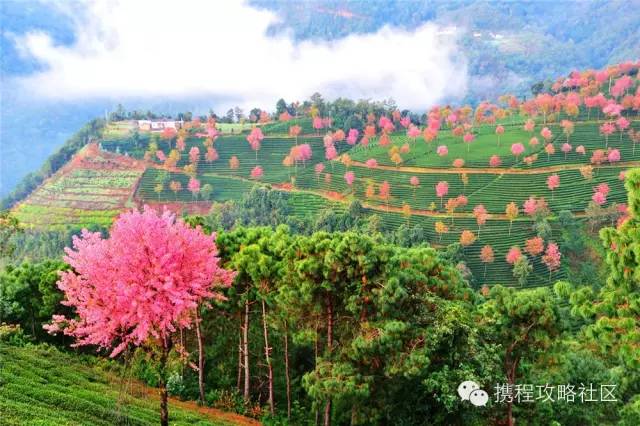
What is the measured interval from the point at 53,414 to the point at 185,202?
1817 inches

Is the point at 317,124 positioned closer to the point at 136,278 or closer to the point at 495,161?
the point at 495,161

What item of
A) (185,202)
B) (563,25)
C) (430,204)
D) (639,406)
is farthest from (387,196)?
(563,25)

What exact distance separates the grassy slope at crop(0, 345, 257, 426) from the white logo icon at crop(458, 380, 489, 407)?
4347 mm

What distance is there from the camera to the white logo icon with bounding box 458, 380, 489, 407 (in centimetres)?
976

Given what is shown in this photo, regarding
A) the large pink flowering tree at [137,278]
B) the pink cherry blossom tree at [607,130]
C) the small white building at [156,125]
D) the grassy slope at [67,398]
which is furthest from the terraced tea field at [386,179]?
the large pink flowering tree at [137,278]

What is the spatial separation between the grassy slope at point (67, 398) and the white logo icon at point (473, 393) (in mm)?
4347

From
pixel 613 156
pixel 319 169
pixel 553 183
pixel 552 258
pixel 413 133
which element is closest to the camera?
pixel 552 258

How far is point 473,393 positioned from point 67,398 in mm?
6203

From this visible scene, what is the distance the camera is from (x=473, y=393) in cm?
989

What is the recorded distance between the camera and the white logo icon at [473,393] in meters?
9.76

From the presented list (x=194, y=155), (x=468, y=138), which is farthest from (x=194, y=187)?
(x=468, y=138)

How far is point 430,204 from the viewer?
4512 centimetres

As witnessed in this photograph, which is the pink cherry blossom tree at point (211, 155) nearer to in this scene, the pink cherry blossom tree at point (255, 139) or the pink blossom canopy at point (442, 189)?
the pink cherry blossom tree at point (255, 139)

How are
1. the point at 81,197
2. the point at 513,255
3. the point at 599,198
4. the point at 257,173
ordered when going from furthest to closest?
the point at 257,173 < the point at 81,197 < the point at 599,198 < the point at 513,255
